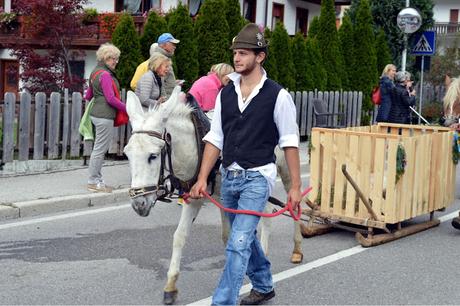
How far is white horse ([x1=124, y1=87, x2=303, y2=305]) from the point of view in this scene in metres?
5.25

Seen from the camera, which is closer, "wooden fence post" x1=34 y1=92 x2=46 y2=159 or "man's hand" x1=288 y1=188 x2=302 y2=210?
"man's hand" x1=288 y1=188 x2=302 y2=210

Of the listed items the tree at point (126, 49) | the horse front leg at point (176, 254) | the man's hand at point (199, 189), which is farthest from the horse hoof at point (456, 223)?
the tree at point (126, 49)

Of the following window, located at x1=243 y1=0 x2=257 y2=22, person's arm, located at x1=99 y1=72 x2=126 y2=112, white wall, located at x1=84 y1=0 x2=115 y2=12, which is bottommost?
person's arm, located at x1=99 y1=72 x2=126 y2=112

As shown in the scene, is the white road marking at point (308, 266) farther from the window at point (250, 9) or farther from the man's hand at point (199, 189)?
the window at point (250, 9)

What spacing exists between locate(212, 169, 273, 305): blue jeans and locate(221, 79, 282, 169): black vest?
0.11 metres

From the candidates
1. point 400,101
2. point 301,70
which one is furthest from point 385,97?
point 301,70

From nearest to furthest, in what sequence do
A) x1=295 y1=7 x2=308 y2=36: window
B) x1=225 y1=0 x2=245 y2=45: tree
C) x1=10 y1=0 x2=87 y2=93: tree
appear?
1. x1=225 y1=0 x2=245 y2=45: tree
2. x1=10 y1=0 x2=87 y2=93: tree
3. x1=295 y1=7 x2=308 y2=36: window

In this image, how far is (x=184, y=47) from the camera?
16109 millimetres

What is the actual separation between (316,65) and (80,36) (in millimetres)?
8582

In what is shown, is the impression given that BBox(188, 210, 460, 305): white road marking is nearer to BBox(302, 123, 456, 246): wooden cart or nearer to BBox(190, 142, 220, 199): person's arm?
BBox(302, 123, 456, 246): wooden cart

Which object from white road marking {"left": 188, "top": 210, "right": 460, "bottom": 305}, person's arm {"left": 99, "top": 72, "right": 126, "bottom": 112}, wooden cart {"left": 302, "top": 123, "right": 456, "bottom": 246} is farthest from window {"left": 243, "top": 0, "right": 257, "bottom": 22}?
white road marking {"left": 188, "top": 210, "right": 460, "bottom": 305}

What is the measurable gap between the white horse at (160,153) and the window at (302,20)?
3102 cm

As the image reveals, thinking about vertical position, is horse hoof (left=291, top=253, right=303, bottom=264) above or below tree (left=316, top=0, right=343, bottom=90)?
below

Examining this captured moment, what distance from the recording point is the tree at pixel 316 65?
66.5 ft
